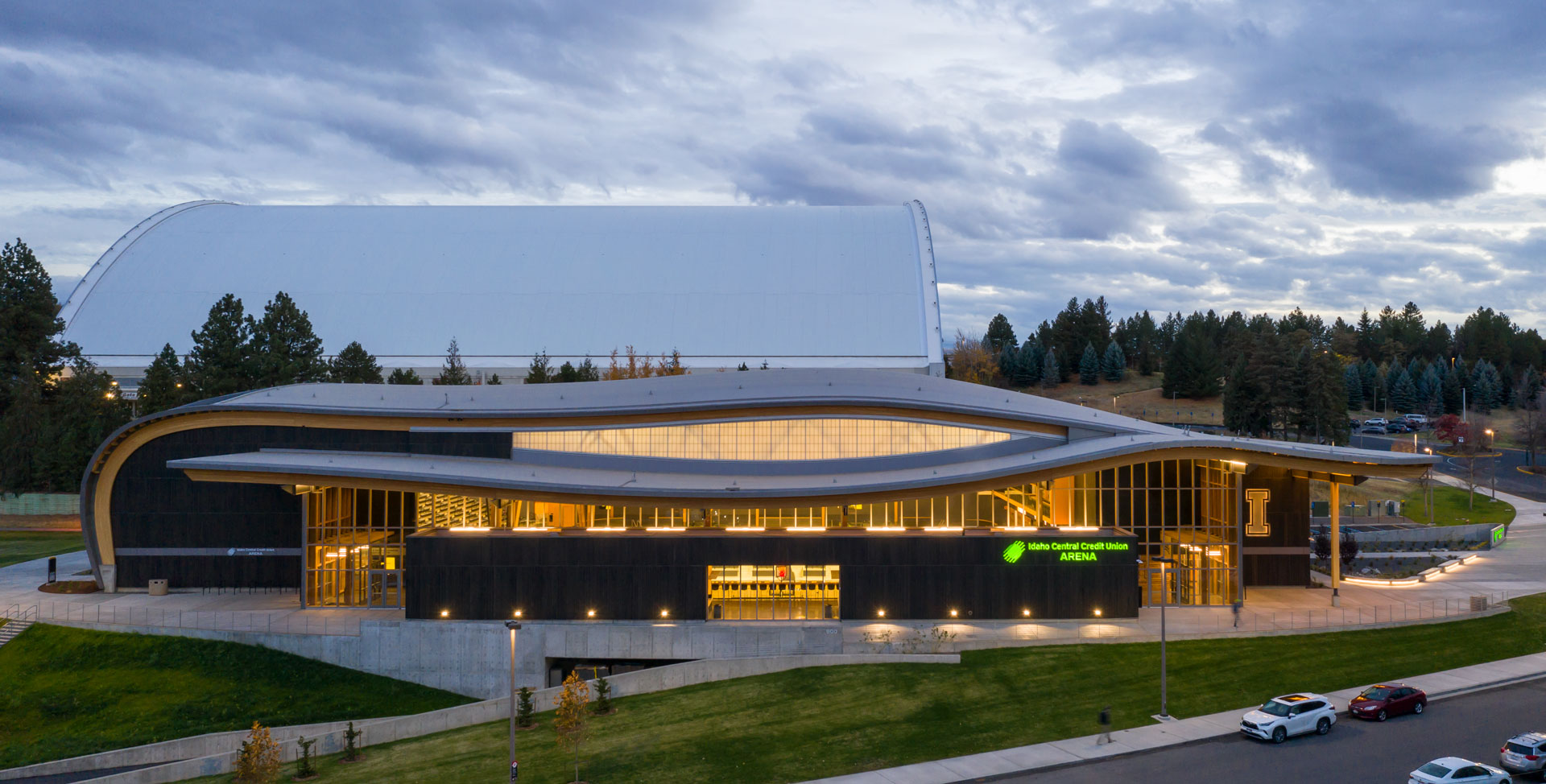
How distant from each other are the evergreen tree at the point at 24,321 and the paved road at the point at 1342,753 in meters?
85.8

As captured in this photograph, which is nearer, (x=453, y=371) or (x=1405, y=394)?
(x=453, y=371)

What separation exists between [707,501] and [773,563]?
4.14 metres

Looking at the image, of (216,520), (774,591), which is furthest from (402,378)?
(774,591)

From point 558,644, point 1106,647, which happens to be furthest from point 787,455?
point 1106,647

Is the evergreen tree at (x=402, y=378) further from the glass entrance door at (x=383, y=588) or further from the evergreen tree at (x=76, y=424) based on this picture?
the glass entrance door at (x=383, y=588)

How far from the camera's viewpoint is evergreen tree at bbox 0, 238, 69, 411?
78750 mm

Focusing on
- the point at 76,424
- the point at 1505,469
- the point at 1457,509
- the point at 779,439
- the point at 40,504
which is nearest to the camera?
the point at 779,439

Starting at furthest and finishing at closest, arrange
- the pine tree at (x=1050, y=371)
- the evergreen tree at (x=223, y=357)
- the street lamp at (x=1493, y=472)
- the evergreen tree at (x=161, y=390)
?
1. the pine tree at (x=1050, y=371)
2. the street lamp at (x=1493, y=472)
3. the evergreen tree at (x=161, y=390)
4. the evergreen tree at (x=223, y=357)

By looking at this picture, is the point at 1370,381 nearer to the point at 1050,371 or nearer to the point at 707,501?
the point at 1050,371

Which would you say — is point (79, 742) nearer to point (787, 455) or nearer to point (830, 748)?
point (830, 748)

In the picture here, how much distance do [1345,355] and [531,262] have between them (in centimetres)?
13198

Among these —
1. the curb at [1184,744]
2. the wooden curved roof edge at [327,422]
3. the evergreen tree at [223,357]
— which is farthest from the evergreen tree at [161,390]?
the curb at [1184,744]

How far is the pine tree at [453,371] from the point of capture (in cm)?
7812

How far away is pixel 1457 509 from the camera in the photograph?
78.1 meters
